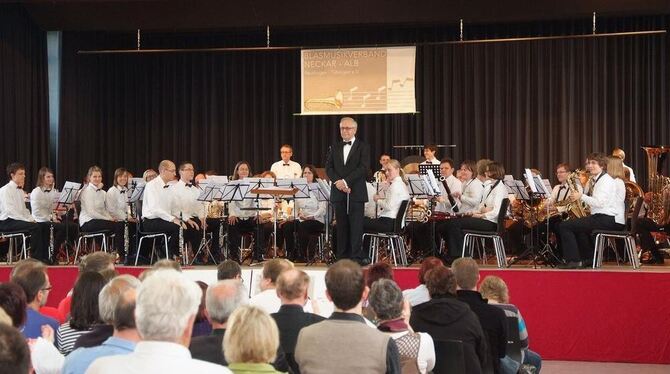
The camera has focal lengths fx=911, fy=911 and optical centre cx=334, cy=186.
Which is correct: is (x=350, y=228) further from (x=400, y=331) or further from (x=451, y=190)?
(x=400, y=331)

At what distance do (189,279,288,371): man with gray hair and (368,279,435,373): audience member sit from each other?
635 mm

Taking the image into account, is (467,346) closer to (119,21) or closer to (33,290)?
(33,290)

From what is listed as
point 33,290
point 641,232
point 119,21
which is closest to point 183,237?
point 119,21

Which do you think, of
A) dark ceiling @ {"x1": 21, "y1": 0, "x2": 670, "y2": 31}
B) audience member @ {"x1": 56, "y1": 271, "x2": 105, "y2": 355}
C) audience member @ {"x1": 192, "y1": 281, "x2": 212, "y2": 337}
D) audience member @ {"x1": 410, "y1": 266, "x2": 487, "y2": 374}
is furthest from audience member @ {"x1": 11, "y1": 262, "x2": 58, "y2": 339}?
dark ceiling @ {"x1": 21, "y1": 0, "x2": 670, "y2": 31}

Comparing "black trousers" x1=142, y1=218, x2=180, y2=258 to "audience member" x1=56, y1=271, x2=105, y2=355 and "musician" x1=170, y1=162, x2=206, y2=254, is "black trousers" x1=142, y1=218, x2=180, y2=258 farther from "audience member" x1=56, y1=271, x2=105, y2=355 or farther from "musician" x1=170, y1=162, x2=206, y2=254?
"audience member" x1=56, y1=271, x2=105, y2=355

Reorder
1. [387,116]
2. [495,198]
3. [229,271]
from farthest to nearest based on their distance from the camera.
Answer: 1. [387,116]
2. [495,198]
3. [229,271]

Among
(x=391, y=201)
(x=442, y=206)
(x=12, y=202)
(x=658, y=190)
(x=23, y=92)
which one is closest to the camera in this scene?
(x=391, y=201)

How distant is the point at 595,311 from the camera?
28.7ft

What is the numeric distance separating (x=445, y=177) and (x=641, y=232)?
8.14ft

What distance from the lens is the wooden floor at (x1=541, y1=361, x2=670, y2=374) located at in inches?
323

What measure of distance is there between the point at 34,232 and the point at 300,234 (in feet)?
10.6

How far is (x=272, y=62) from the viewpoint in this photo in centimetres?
1636

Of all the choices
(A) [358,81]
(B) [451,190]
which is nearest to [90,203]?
(B) [451,190]

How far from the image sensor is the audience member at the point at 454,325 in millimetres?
4555
